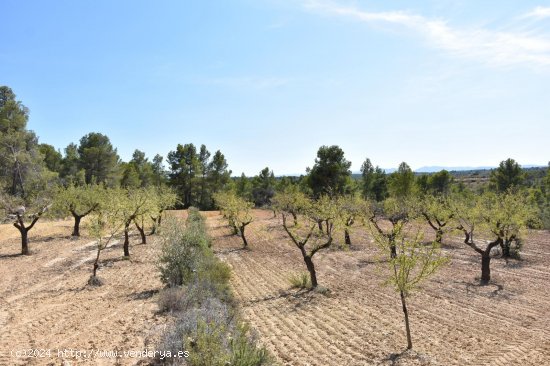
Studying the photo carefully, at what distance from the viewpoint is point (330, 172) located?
161 ft

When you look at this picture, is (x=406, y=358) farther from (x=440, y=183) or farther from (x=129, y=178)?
(x=129, y=178)

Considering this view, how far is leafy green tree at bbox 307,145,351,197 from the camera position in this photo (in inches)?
1925

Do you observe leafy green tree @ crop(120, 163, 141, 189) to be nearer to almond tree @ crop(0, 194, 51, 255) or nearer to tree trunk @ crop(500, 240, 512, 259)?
almond tree @ crop(0, 194, 51, 255)

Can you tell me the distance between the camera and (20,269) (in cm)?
2231

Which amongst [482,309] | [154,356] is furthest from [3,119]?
[482,309]

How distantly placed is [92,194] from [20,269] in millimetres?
13445

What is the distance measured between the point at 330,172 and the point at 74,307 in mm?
38275

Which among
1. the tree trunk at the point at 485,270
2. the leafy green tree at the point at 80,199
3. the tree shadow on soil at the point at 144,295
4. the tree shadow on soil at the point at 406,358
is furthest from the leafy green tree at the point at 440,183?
the tree shadow on soil at the point at 406,358

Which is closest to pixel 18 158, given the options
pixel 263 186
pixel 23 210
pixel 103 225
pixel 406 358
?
pixel 23 210

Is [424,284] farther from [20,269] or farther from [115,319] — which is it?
[20,269]

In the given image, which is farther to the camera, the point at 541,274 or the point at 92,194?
the point at 92,194

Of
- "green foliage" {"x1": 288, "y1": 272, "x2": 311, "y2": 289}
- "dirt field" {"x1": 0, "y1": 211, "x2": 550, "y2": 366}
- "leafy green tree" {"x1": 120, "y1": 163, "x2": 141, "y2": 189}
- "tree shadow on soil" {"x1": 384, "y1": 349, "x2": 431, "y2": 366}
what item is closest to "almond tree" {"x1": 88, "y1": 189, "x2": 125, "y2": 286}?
"dirt field" {"x1": 0, "y1": 211, "x2": 550, "y2": 366}

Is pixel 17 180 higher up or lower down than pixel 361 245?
higher up

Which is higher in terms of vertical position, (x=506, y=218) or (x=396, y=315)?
(x=506, y=218)
